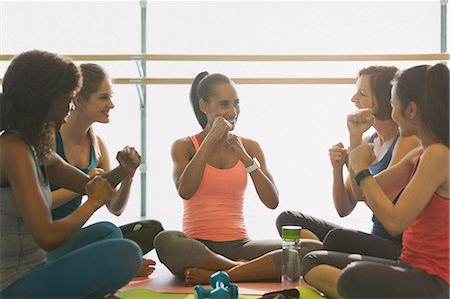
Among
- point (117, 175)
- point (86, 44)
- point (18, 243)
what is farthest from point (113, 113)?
point (18, 243)

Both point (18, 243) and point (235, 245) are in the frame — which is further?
point (235, 245)

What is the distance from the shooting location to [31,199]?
142cm

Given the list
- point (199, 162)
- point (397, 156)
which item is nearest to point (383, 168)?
point (397, 156)

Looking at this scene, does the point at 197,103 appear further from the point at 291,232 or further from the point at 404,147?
the point at 404,147

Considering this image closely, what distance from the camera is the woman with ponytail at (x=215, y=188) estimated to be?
2.05 m

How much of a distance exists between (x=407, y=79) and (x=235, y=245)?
0.83 metres

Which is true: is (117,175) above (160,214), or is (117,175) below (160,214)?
above

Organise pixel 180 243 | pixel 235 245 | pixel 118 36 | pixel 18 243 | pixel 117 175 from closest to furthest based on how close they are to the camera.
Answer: pixel 18 243 < pixel 117 175 < pixel 180 243 < pixel 235 245 < pixel 118 36

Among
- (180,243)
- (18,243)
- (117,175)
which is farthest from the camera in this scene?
(180,243)

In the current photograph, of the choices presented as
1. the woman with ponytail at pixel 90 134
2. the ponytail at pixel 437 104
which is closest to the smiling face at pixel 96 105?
the woman with ponytail at pixel 90 134

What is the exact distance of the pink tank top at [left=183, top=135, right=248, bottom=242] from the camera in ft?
7.17

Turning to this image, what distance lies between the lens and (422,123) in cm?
158

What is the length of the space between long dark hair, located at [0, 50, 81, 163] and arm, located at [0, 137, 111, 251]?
0.19ft

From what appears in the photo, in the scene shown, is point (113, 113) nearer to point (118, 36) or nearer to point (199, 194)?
point (118, 36)
